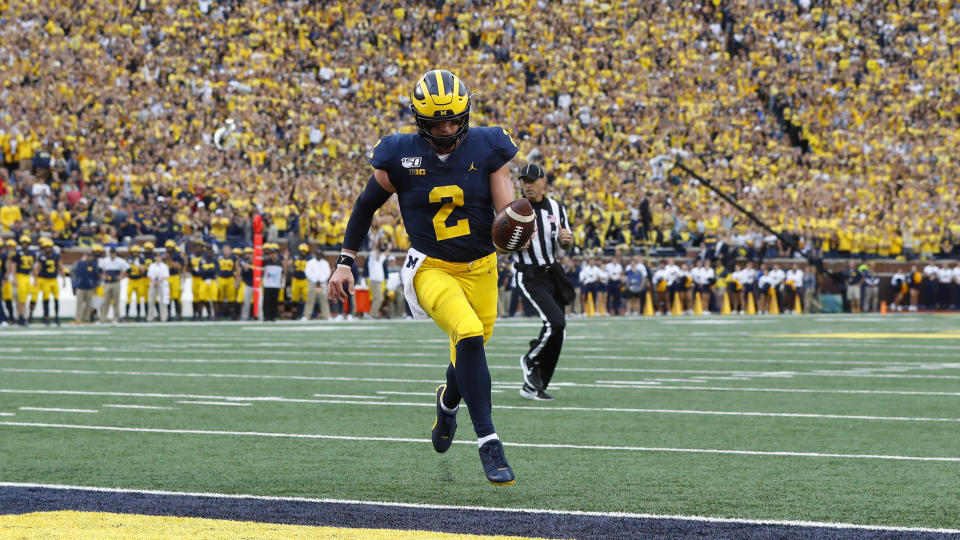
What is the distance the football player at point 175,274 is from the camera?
29.3m

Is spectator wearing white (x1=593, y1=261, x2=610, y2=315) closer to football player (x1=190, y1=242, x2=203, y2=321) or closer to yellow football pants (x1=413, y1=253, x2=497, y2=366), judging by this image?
football player (x1=190, y1=242, x2=203, y2=321)

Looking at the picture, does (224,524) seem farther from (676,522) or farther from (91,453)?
(91,453)

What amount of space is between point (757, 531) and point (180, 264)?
25.4 m

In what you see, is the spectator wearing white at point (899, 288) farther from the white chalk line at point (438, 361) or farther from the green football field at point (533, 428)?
the white chalk line at point (438, 361)

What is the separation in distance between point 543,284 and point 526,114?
28.0 metres

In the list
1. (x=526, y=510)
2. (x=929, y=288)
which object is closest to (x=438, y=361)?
(x=526, y=510)

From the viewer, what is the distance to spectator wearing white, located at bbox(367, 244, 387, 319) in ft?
101

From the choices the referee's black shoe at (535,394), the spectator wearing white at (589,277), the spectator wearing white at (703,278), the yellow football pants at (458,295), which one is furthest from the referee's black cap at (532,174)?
the spectator wearing white at (703,278)

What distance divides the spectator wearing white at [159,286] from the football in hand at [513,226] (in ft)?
77.1

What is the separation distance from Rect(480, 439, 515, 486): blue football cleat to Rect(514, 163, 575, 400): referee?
4.88 metres

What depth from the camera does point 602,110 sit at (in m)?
40.6

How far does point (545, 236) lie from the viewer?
11.3 metres

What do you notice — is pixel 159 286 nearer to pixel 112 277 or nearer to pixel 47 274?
pixel 112 277

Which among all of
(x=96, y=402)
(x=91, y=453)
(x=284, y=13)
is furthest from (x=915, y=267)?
(x=91, y=453)
